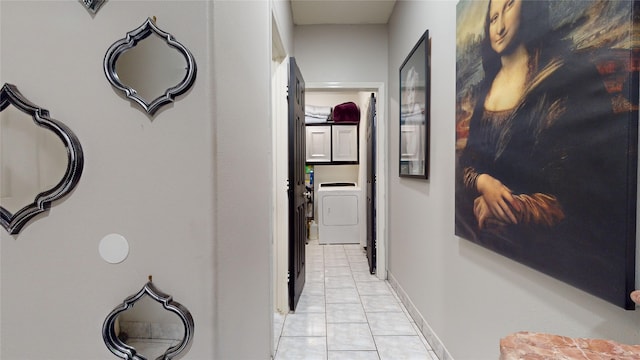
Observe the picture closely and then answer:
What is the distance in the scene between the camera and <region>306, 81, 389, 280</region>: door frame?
10.6 feet

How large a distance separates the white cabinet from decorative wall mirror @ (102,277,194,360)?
4.42 metres

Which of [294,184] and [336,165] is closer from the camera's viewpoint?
[294,184]

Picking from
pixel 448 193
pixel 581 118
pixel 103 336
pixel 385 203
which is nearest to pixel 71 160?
pixel 103 336

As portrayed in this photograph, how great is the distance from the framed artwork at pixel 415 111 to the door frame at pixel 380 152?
1.91 ft

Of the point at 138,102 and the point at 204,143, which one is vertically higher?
the point at 138,102

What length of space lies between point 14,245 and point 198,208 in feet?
1.82

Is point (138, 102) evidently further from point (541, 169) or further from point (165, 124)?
point (541, 169)

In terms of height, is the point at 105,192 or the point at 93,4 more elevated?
the point at 93,4

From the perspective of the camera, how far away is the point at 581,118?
811 mm

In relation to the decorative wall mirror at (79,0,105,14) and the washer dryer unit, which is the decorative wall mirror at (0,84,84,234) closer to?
the decorative wall mirror at (79,0,105,14)

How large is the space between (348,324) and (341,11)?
2871 millimetres

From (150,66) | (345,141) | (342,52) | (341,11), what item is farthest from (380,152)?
(150,66)

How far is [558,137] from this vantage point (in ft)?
2.92

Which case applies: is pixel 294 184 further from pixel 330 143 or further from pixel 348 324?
pixel 330 143
